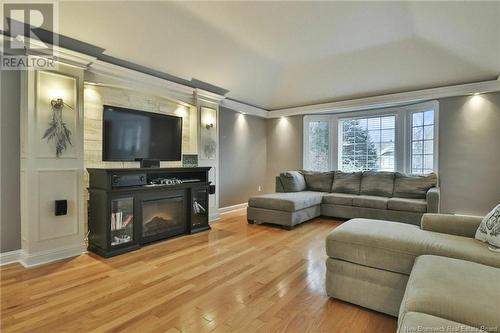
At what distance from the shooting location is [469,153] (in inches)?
178

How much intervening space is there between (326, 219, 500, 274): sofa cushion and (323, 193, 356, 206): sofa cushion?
8.90 ft

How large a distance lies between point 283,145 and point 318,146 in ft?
2.86

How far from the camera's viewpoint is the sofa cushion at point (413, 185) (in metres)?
4.60

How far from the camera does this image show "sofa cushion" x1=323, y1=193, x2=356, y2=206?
16.2ft

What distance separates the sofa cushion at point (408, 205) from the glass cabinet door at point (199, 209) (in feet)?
10.2

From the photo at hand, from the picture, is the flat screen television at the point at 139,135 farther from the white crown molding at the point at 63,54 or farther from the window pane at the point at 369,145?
the window pane at the point at 369,145

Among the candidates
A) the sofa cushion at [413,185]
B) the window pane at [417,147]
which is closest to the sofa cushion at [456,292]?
the sofa cushion at [413,185]

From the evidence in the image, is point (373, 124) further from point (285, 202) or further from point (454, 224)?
point (454, 224)

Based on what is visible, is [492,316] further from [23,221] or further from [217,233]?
[23,221]

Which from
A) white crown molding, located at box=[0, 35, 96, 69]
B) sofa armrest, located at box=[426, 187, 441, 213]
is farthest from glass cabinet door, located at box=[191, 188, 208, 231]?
sofa armrest, located at box=[426, 187, 441, 213]

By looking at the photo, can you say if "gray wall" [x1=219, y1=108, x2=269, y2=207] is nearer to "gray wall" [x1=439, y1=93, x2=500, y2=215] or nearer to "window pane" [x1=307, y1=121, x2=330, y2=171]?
"window pane" [x1=307, y1=121, x2=330, y2=171]

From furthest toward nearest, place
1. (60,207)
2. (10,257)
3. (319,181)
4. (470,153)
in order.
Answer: (319,181), (470,153), (60,207), (10,257)

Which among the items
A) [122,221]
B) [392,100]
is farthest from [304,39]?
[122,221]

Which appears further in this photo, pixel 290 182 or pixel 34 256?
pixel 290 182
